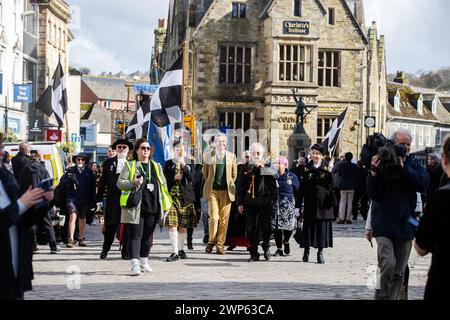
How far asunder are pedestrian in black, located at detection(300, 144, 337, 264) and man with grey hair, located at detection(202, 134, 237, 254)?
1586 mm

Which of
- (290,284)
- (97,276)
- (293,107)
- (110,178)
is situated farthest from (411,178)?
(293,107)

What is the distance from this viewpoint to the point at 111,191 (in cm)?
1552

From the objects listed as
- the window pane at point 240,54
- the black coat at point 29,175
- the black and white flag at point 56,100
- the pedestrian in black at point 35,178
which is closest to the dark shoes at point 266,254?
the pedestrian in black at point 35,178

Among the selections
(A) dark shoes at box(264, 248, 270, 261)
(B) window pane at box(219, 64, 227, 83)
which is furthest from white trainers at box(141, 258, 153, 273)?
(B) window pane at box(219, 64, 227, 83)

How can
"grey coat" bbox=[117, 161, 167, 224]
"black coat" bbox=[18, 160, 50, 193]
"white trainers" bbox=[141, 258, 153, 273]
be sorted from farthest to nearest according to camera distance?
1. "black coat" bbox=[18, 160, 50, 193]
2. "white trainers" bbox=[141, 258, 153, 273]
3. "grey coat" bbox=[117, 161, 167, 224]

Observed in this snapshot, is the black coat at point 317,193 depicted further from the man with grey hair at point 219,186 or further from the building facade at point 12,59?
the building facade at point 12,59

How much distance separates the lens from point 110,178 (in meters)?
15.7

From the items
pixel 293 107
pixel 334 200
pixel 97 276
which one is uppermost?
pixel 293 107

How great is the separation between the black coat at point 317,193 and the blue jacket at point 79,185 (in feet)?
15.1

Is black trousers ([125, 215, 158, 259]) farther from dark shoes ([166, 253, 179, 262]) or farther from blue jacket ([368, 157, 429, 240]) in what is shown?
blue jacket ([368, 157, 429, 240])

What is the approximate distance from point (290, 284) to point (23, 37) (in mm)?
37086

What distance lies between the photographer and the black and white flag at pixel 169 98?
66.2 ft

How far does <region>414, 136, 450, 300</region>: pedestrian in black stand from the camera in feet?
18.6
